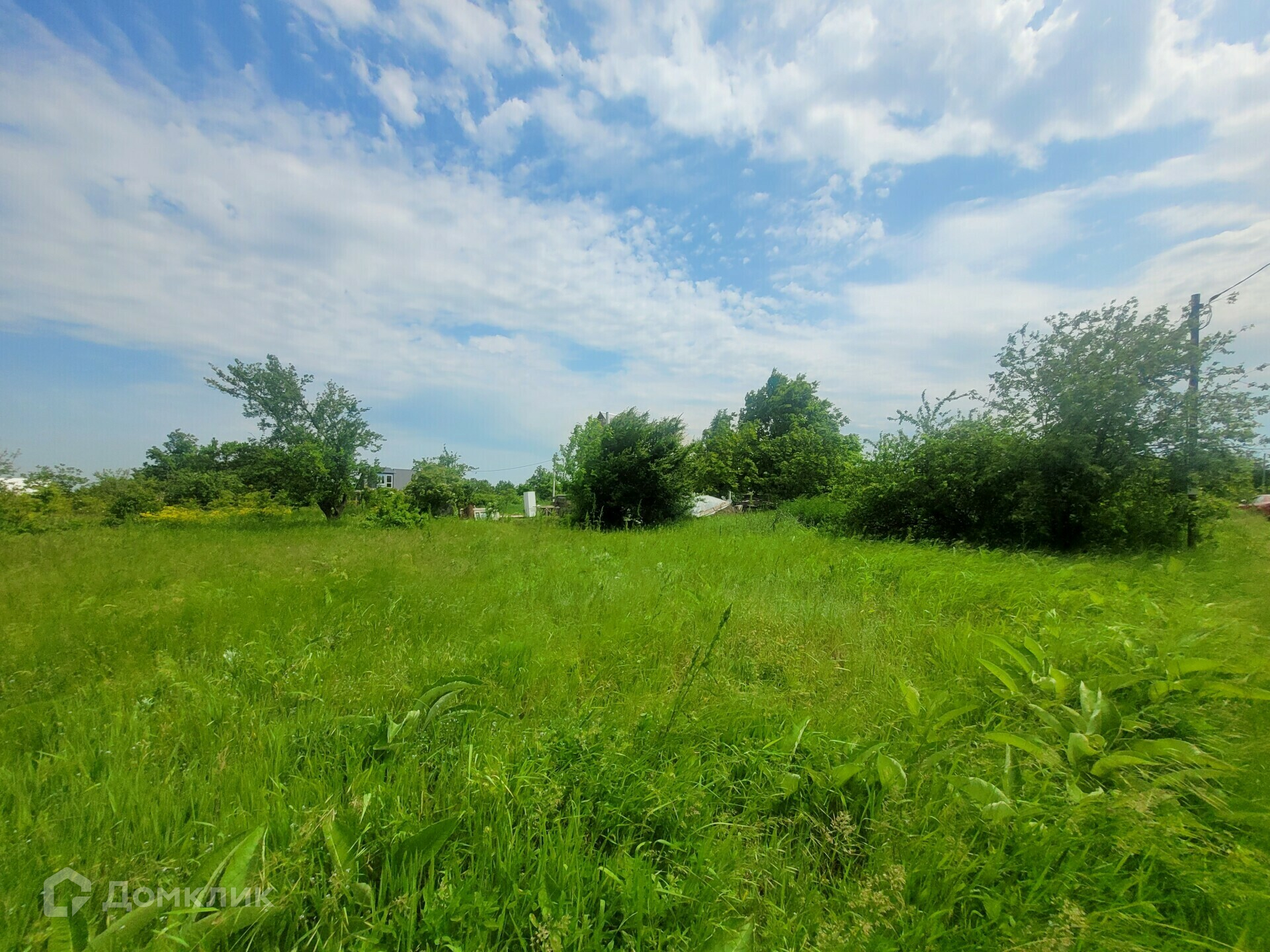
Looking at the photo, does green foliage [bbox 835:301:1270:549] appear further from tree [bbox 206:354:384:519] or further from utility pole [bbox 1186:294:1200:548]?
tree [bbox 206:354:384:519]

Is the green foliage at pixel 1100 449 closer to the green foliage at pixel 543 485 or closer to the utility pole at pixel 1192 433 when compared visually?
the utility pole at pixel 1192 433

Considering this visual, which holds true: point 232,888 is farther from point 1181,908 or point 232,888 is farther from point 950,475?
point 950,475

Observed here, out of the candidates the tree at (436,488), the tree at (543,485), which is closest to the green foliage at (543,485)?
the tree at (543,485)

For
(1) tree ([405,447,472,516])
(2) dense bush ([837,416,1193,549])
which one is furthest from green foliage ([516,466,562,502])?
(2) dense bush ([837,416,1193,549])

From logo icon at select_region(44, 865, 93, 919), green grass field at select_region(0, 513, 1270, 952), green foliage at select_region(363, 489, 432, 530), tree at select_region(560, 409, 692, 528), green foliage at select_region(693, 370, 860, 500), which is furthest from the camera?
green foliage at select_region(693, 370, 860, 500)

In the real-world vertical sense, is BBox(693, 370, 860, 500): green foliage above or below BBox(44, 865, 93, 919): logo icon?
above

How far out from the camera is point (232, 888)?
113cm

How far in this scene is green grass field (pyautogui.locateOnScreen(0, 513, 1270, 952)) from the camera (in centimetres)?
122

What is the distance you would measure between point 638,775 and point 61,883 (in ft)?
5.34

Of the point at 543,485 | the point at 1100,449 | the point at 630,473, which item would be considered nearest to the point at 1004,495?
the point at 1100,449

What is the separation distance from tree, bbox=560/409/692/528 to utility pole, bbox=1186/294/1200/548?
408 inches

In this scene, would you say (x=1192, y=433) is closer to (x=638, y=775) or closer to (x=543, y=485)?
(x=638, y=775)

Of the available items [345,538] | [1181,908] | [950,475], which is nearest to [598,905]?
[1181,908]

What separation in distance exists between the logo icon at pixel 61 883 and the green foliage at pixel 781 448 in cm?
2061
